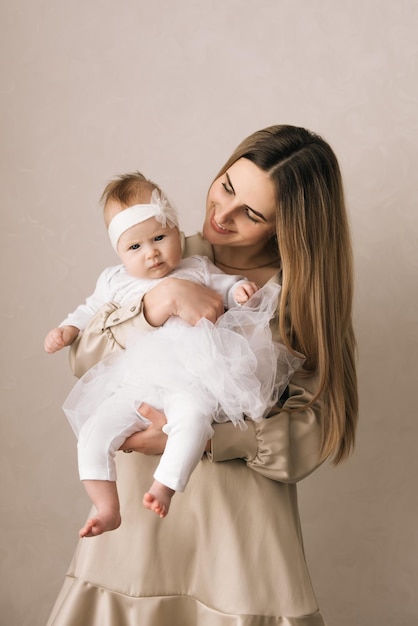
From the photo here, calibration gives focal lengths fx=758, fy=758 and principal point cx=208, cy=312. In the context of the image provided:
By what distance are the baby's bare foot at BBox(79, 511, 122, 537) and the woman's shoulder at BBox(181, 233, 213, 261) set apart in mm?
704

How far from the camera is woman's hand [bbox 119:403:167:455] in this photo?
156 centimetres

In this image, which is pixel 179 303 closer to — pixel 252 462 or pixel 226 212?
pixel 226 212

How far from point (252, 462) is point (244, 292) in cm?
37

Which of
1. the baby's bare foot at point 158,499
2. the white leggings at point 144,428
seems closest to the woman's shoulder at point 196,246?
the white leggings at point 144,428

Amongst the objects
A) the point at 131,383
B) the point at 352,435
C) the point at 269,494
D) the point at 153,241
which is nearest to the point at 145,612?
the point at 269,494

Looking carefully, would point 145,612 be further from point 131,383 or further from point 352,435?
point 352,435

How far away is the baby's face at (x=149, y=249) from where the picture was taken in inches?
67.7

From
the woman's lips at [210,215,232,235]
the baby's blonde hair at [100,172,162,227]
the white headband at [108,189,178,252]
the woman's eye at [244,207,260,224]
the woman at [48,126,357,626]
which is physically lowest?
the woman at [48,126,357,626]

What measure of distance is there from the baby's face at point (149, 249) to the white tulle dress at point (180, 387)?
0.51 ft

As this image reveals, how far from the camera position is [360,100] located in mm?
2502

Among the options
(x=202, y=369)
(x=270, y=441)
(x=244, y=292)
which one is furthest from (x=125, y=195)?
(x=270, y=441)

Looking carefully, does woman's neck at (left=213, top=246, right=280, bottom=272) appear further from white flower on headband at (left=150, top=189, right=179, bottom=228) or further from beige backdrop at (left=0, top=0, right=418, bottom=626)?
beige backdrop at (left=0, top=0, right=418, bottom=626)

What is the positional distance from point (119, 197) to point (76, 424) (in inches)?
21.0

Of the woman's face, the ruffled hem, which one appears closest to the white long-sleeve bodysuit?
the woman's face
